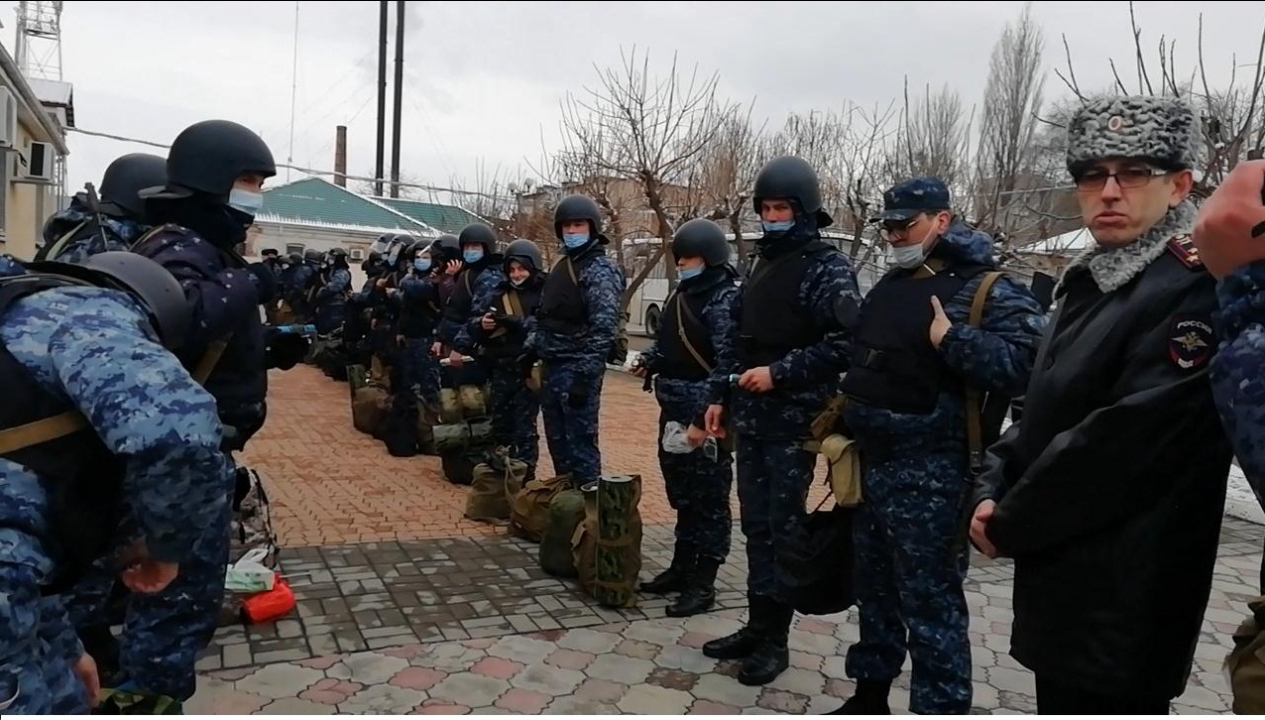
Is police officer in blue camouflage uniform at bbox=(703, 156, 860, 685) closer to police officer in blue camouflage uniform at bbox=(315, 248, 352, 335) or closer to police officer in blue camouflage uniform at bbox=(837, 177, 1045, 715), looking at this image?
police officer in blue camouflage uniform at bbox=(837, 177, 1045, 715)

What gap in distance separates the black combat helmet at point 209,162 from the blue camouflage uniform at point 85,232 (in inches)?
16.7

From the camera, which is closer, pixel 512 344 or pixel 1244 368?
pixel 1244 368

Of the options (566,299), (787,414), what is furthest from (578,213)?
(787,414)

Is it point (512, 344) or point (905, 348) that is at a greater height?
point (905, 348)

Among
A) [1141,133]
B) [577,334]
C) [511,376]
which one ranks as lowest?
[511,376]

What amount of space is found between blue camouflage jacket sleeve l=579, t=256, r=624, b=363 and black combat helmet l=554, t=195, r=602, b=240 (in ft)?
0.90

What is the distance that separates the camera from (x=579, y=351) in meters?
5.49

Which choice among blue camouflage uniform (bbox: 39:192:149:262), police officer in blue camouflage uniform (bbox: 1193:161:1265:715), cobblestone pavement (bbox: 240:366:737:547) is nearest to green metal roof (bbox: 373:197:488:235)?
cobblestone pavement (bbox: 240:366:737:547)

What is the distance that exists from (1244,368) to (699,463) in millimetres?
3277

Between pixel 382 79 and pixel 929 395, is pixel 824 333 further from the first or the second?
pixel 382 79

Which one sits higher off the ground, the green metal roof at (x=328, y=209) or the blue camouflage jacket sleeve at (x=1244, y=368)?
the green metal roof at (x=328, y=209)

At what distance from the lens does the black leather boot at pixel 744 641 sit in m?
3.83

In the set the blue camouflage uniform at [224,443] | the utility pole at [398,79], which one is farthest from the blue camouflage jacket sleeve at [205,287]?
the utility pole at [398,79]

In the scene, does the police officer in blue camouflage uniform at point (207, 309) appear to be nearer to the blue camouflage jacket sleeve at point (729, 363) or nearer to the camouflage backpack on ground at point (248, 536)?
the camouflage backpack on ground at point (248, 536)
